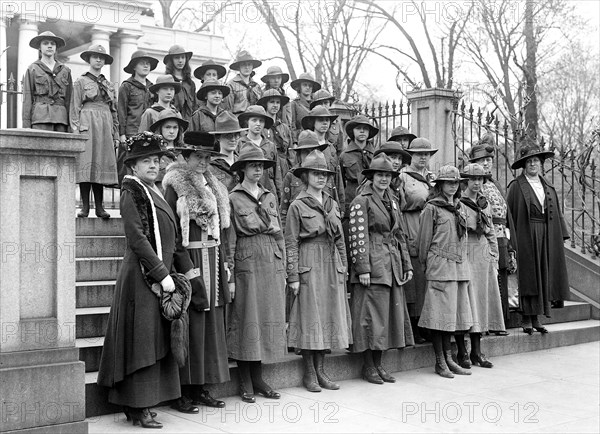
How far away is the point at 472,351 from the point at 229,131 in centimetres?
397

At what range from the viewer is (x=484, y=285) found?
9.48 meters

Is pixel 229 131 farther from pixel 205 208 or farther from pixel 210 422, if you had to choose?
pixel 210 422

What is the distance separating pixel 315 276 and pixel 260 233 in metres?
0.79

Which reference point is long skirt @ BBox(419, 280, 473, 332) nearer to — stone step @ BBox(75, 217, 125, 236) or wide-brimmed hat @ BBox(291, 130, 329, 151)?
wide-brimmed hat @ BBox(291, 130, 329, 151)

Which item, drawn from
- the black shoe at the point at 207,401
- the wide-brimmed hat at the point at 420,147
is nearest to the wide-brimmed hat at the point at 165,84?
the wide-brimmed hat at the point at 420,147

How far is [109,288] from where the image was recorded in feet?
25.8

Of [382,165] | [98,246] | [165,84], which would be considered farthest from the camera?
[165,84]

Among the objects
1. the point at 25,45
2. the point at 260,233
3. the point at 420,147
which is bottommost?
the point at 260,233

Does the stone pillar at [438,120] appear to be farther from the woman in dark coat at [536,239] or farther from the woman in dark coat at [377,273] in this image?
the woman in dark coat at [377,273]

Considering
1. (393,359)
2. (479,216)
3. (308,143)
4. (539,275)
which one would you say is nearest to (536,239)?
(539,275)

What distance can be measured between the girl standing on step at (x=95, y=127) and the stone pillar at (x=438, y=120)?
5.21m

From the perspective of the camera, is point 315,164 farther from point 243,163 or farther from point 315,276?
point 315,276

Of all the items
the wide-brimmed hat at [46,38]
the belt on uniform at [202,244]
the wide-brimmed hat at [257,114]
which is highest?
the wide-brimmed hat at [46,38]

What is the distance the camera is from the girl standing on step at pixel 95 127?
943 centimetres
